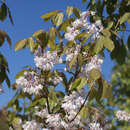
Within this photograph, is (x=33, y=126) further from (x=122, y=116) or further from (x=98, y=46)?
(x=122, y=116)

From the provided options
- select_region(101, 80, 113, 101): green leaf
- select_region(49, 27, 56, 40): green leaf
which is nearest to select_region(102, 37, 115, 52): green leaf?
select_region(101, 80, 113, 101): green leaf

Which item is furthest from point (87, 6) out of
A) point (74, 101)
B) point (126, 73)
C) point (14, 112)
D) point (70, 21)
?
point (126, 73)

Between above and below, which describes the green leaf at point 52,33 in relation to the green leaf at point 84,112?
above

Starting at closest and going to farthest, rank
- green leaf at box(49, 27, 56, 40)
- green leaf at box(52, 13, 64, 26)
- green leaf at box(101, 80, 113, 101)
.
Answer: green leaf at box(101, 80, 113, 101) < green leaf at box(49, 27, 56, 40) < green leaf at box(52, 13, 64, 26)

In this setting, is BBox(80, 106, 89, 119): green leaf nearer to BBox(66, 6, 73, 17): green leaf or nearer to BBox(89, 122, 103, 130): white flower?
BBox(89, 122, 103, 130): white flower

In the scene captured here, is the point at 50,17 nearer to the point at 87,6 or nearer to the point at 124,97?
the point at 87,6

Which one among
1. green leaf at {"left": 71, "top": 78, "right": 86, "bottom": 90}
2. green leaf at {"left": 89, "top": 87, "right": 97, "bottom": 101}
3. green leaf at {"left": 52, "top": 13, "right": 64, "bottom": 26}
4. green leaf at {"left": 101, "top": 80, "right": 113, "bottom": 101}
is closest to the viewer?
green leaf at {"left": 101, "top": 80, "right": 113, "bottom": 101}

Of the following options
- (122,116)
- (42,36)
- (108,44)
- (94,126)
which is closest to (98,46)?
(108,44)

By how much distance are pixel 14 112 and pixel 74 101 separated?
4.37ft

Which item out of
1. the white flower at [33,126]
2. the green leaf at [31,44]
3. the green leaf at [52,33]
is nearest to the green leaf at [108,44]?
the green leaf at [52,33]

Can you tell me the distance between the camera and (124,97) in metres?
14.6

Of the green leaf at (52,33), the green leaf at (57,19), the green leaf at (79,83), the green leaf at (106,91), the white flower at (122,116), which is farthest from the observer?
the white flower at (122,116)

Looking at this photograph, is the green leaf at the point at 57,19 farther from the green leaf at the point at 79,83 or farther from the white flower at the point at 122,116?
the white flower at the point at 122,116

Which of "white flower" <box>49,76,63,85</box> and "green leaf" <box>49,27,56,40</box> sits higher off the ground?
"green leaf" <box>49,27,56,40</box>
